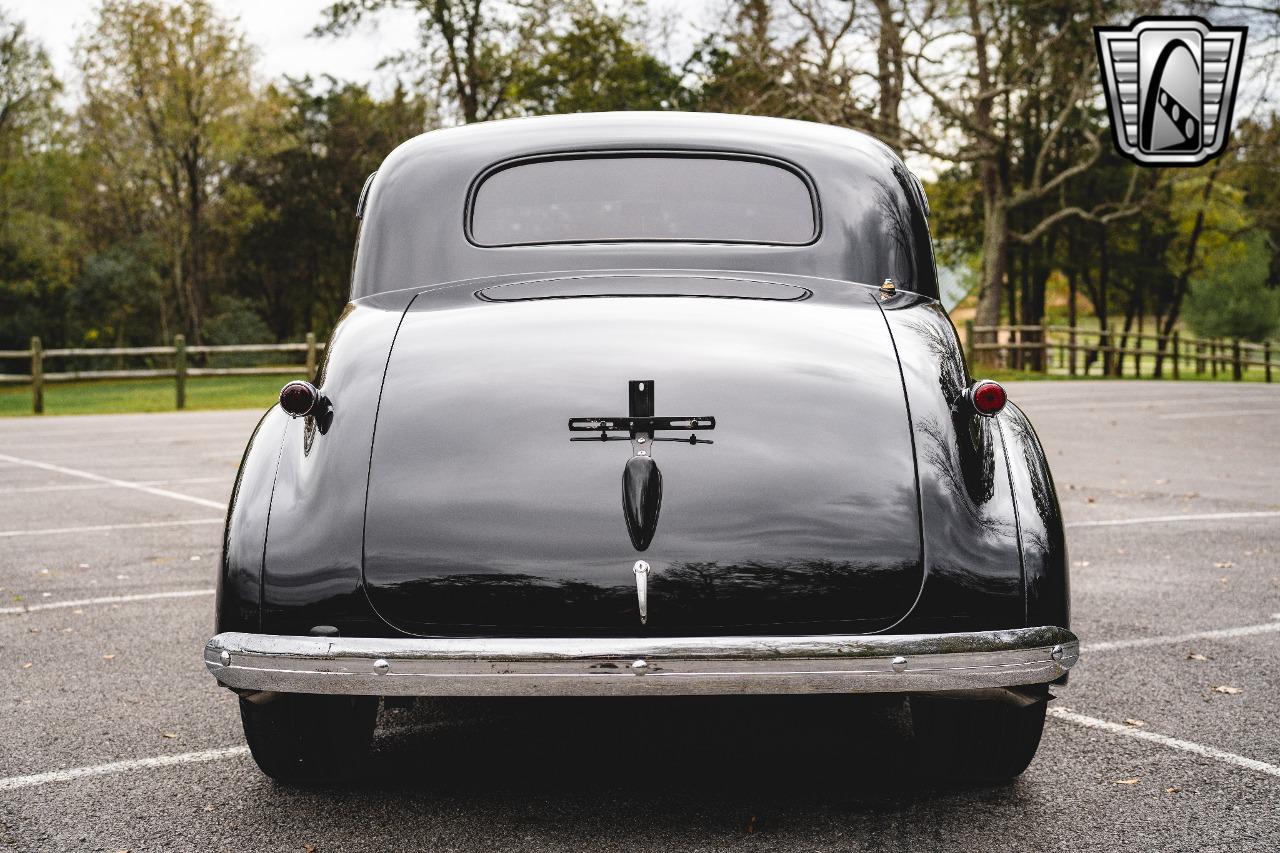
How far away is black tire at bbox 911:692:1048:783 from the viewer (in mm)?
3189

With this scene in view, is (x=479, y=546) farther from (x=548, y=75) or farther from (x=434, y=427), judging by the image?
(x=548, y=75)

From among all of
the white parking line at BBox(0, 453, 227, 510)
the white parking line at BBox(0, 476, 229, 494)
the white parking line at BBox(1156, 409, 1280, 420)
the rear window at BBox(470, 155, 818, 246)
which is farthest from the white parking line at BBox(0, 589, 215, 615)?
the white parking line at BBox(1156, 409, 1280, 420)

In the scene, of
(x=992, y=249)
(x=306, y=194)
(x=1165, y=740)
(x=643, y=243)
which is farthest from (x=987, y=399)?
(x=306, y=194)

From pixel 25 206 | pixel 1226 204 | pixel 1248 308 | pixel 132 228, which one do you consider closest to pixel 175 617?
pixel 1226 204

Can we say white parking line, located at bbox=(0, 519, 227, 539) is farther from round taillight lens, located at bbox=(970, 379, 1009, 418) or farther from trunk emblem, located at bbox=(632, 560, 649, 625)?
round taillight lens, located at bbox=(970, 379, 1009, 418)

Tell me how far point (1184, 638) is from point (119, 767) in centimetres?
376

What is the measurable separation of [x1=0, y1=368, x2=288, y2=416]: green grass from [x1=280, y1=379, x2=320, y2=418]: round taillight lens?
19981 millimetres

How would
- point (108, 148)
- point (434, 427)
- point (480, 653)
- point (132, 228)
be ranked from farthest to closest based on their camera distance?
1. point (132, 228)
2. point (108, 148)
3. point (434, 427)
4. point (480, 653)

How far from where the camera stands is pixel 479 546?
107 inches

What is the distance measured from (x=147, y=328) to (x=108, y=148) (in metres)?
10.3

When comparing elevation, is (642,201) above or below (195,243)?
below

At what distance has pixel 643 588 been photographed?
8.68 ft

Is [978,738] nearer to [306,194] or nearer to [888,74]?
[888,74]

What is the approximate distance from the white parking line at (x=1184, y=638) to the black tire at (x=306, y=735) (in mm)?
2764
